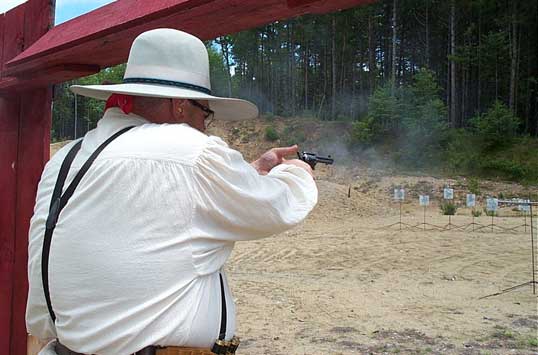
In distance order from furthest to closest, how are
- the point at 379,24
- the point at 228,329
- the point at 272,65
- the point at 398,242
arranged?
1. the point at 272,65
2. the point at 379,24
3. the point at 398,242
4. the point at 228,329

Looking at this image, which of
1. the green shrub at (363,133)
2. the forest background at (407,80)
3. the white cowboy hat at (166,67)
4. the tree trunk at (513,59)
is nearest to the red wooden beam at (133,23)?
the white cowboy hat at (166,67)

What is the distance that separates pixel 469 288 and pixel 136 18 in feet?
23.5

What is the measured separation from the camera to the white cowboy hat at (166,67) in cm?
140

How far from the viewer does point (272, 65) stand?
137 ft

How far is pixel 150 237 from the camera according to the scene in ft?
4.21

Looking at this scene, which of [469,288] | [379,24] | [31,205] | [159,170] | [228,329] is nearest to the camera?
[159,170]

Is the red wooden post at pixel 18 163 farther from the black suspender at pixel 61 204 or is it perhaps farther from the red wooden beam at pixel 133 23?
the black suspender at pixel 61 204

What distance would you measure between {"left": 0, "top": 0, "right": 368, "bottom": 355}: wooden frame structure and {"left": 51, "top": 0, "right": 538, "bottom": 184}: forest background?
24521 millimetres

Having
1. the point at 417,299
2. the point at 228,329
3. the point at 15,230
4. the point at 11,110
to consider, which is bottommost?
the point at 417,299

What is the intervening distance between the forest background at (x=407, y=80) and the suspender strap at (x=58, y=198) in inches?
1004

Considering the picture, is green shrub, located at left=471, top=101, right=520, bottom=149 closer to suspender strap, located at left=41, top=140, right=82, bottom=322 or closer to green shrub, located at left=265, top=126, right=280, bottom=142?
green shrub, located at left=265, top=126, right=280, bottom=142

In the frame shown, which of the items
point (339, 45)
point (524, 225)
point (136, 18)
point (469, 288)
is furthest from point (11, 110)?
point (339, 45)

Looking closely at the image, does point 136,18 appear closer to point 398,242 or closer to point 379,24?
point 398,242

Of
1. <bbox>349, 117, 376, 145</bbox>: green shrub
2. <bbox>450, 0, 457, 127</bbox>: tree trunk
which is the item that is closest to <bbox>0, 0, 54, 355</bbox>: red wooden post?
<bbox>349, 117, 376, 145</bbox>: green shrub
